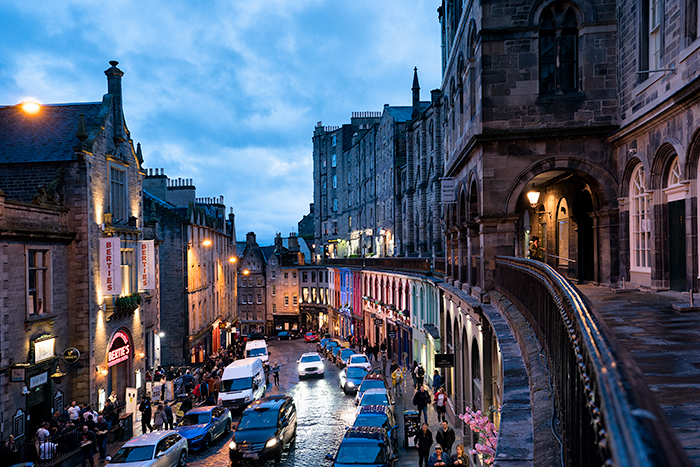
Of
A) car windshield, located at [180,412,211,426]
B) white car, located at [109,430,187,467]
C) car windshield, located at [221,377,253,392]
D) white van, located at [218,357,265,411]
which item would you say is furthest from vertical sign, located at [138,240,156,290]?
white car, located at [109,430,187,467]

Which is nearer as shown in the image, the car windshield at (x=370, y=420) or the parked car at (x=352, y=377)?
the car windshield at (x=370, y=420)

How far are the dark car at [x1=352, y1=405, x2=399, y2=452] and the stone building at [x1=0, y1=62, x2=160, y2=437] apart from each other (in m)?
11.4

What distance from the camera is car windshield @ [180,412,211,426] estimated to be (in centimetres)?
2158

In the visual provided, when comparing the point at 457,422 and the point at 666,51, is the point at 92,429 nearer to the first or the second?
the point at 457,422

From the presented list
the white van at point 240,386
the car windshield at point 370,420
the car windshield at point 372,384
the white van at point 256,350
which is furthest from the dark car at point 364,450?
the white van at point 256,350

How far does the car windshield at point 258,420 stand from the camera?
761 inches

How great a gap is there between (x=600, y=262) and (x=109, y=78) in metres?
24.1

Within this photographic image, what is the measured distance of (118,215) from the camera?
89.1ft

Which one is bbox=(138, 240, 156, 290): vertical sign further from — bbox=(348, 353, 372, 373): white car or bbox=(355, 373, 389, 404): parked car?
bbox=(355, 373, 389, 404): parked car

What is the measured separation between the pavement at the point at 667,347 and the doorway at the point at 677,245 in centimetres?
39

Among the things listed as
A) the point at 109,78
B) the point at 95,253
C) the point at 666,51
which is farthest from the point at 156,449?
the point at 109,78

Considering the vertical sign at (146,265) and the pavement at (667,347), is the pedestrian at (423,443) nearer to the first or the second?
the pavement at (667,347)

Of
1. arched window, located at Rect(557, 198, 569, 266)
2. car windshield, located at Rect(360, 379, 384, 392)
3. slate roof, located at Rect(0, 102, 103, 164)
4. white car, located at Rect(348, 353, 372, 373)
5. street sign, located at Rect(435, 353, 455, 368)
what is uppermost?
slate roof, located at Rect(0, 102, 103, 164)

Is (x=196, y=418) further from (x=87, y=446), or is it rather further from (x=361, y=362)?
(x=361, y=362)
